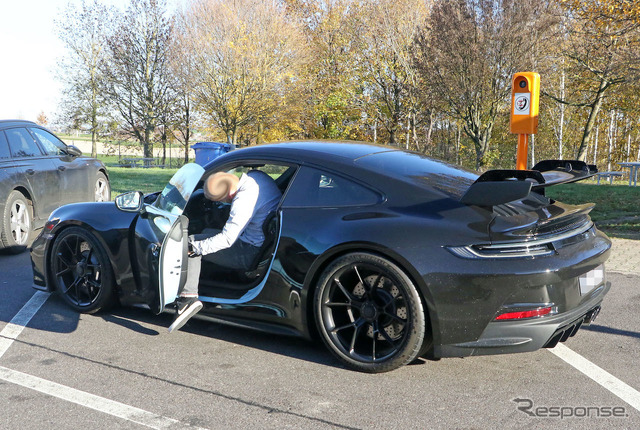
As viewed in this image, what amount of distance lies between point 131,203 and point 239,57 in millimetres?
24461

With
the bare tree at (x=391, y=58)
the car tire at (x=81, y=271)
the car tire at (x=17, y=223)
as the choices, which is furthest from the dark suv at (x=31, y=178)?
the bare tree at (x=391, y=58)

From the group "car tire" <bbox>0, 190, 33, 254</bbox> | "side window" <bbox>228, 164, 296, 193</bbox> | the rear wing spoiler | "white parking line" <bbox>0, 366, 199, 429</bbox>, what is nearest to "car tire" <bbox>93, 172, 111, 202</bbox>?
"car tire" <bbox>0, 190, 33, 254</bbox>

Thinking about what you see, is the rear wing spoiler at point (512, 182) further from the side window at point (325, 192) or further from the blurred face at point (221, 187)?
the blurred face at point (221, 187)

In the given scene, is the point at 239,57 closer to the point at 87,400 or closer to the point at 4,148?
the point at 4,148

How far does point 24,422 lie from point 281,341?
68.1 inches

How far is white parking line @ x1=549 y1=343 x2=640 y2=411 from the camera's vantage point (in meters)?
3.19

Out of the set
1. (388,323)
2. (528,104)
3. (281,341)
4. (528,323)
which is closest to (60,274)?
(281,341)

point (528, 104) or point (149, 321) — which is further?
point (528, 104)

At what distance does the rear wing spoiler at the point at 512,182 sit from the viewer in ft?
10.6

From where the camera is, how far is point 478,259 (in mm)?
3203

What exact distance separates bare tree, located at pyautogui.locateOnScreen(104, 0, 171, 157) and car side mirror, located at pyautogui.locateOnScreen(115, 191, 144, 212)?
1347 inches

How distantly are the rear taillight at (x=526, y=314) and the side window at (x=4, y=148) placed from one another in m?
6.49

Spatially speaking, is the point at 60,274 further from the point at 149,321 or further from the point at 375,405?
the point at 375,405

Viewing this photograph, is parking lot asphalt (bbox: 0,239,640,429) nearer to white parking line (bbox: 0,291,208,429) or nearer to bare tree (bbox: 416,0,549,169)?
white parking line (bbox: 0,291,208,429)
